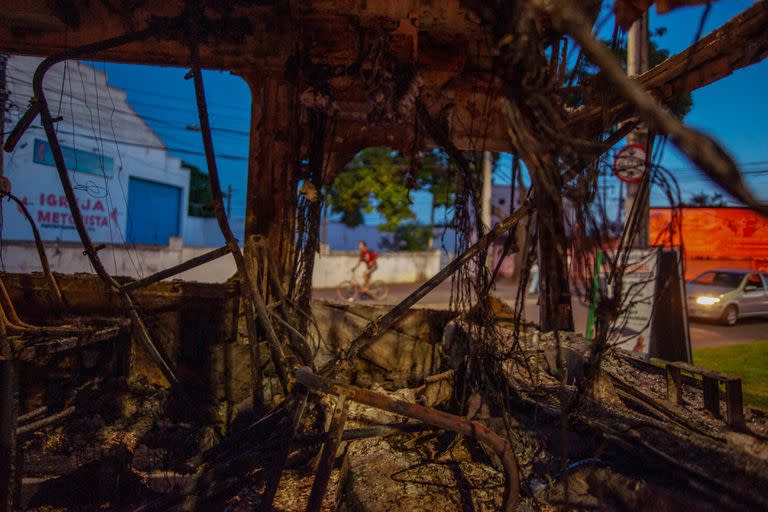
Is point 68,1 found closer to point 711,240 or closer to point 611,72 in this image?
point 611,72

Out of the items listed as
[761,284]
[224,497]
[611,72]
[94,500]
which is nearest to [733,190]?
[611,72]

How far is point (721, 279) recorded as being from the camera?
1165 cm

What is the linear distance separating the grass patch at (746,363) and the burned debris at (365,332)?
1.91 meters

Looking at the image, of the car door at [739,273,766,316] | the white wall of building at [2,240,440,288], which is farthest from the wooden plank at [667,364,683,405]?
the car door at [739,273,766,316]

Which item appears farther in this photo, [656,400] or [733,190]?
[656,400]

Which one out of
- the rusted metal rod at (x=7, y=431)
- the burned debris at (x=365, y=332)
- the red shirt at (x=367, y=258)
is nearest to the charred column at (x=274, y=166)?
the burned debris at (x=365, y=332)

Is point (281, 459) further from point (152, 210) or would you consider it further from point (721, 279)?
point (152, 210)

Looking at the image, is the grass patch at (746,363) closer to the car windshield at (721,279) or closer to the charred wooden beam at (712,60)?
the car windshield at (721,279)

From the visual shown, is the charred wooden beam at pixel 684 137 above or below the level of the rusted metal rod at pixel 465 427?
above

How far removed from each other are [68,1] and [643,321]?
797cm

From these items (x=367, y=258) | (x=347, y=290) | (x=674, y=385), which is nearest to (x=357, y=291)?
(x=367, y=258)

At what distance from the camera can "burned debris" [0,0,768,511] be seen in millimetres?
2312

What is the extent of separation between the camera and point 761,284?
1145 centimetres

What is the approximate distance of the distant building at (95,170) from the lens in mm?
11711
